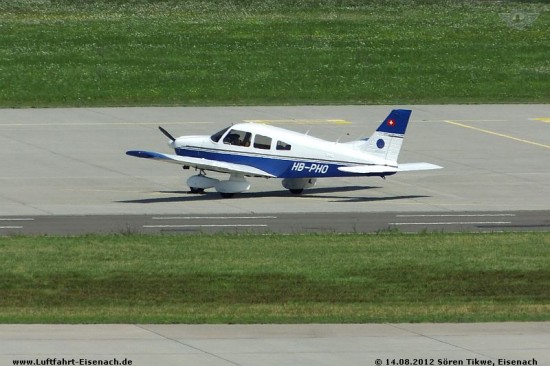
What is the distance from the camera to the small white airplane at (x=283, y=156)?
37.4 meters

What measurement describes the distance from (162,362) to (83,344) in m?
1.46

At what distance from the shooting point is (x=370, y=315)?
70.1 ft

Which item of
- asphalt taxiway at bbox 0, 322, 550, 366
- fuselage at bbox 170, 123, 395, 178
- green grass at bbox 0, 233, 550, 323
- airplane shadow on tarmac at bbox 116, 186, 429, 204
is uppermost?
fuselage at bbox 170, 123, 395, 178

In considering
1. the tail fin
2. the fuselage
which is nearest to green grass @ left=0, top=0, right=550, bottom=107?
the fuselage

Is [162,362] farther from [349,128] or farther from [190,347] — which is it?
[349,128]

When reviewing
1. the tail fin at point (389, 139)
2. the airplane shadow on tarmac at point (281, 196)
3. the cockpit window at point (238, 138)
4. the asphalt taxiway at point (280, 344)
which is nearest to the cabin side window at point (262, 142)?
the cockpit window at point (238, 138)

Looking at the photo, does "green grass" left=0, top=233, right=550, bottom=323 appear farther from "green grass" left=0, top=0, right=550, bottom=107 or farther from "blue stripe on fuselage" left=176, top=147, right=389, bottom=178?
"green grass" left=0, top=0, right=550, bottom=107

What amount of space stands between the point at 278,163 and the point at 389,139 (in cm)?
315

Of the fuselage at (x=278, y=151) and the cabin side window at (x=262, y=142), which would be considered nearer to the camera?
the fuselage at (x=278, y=151)

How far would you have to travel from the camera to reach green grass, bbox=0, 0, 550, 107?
6134 cm

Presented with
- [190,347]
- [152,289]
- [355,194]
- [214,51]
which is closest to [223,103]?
[214,51]

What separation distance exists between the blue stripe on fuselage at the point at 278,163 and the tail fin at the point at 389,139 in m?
0.94

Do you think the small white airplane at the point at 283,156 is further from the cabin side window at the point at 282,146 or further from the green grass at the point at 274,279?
the green grass at the point at 274,279

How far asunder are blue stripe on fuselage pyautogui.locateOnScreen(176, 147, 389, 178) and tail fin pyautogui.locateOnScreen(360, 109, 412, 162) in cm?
94
